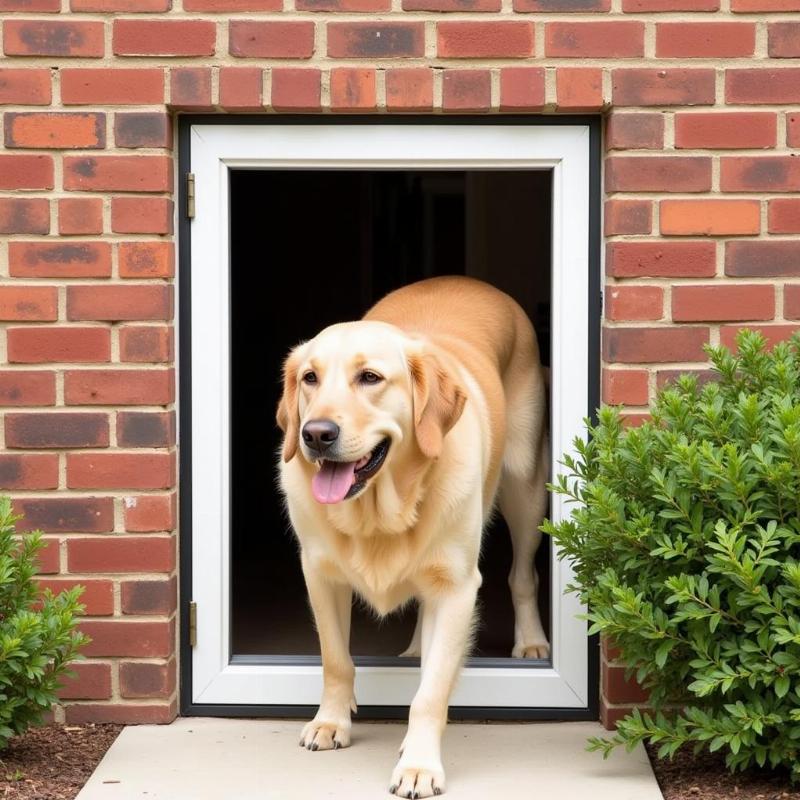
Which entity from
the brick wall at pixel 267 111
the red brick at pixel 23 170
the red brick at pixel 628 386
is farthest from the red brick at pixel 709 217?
the red brick at pixel 23 170

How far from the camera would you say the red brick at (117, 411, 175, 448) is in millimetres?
3961

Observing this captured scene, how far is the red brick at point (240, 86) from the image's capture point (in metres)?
3.87

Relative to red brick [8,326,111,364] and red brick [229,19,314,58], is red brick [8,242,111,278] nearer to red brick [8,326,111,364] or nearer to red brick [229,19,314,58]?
red brick [8,326,111,364]

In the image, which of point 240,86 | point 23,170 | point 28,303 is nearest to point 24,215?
point 23,170

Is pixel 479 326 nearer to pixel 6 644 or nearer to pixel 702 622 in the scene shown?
pixel 702 622

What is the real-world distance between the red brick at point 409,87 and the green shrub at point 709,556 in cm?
111

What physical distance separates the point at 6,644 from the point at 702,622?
1.76 m

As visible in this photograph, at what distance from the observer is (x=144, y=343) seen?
3953mm

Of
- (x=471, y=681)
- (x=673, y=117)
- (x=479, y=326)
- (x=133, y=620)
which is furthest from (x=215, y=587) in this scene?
(x=673, y=117)

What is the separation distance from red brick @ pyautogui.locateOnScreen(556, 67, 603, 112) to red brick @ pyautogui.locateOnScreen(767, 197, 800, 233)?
60 centimetres

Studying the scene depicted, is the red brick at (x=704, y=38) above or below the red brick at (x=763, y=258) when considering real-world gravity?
above

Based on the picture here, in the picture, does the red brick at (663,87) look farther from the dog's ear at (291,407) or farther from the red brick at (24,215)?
the red brick at (24,215)

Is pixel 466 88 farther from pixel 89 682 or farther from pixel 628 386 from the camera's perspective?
pixel 89 682

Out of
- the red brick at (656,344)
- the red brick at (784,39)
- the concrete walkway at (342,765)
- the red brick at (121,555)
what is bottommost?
the concrete walkway at (342,765)
